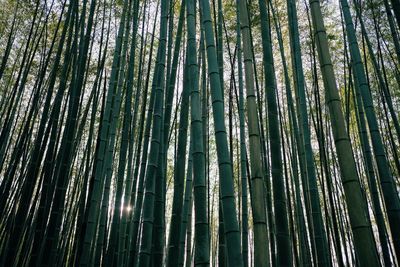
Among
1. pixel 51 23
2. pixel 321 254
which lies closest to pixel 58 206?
pixel 321 254

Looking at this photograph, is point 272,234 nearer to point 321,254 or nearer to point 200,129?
point 321,254

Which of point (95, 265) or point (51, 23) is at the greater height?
point (51, 23)

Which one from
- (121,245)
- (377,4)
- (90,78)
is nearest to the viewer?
(121,245)

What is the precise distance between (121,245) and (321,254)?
153 cm

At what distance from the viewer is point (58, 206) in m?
2.25

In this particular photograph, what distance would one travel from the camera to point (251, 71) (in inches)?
67.1

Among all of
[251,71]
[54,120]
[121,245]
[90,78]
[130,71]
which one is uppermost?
[90,78]

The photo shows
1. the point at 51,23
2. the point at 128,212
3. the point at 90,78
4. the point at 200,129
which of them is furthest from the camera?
the point at 90,78

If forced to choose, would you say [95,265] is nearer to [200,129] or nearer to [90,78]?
[200,129]

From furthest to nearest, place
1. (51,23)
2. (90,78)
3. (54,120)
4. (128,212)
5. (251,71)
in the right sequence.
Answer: (90,78) < (51,23) < (128,212) < (54,120) < (251,71)

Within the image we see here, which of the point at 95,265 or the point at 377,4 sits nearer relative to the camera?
the point at 95,265

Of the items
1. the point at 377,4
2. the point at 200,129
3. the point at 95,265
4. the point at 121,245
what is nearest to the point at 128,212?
the point at 121,245

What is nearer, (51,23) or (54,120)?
(54,120)

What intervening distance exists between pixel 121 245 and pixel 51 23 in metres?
3.48
